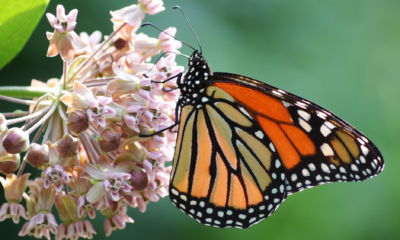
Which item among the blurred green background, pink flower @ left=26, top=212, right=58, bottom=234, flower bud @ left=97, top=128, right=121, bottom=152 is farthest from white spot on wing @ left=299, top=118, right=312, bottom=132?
the blurred green background

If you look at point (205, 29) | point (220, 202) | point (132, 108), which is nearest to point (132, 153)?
point (132, 108)

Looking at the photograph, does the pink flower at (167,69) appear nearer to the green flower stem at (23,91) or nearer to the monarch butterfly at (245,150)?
the monarch butterfly at (245,150)

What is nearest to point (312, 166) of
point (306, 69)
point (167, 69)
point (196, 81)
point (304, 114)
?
point (304, 114)

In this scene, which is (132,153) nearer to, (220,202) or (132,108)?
(132,108)

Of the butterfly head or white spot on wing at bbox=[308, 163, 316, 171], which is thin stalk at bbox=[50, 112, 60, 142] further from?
white spot on wing at bbox=[308, 163, 316, 171]

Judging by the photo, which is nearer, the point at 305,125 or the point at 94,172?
the point at 94,172

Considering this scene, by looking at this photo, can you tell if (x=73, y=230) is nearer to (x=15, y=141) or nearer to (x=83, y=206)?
(x=83, y=206)
